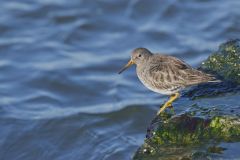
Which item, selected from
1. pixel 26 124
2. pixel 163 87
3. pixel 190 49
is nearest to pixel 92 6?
pixel 190 49

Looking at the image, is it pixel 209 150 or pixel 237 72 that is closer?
pixel 209 150

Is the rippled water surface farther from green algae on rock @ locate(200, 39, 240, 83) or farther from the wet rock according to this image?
green algae on rock @ locate(200, 39, 240, 83)

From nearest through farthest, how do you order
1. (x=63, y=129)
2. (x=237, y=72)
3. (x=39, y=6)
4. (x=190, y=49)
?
(x=237, y=72), (x=63, y=129), (x=190, y=49), (x=39, y=6)

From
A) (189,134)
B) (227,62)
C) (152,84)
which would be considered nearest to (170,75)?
(152,84)

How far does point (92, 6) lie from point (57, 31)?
5.04ft

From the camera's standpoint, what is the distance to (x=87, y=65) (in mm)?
12719

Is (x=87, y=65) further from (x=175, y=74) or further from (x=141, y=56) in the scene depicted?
(x=175, y=74)

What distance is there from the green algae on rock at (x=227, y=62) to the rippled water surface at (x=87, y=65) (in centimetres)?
48

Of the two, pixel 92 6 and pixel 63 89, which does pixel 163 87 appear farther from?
pixel 92 6

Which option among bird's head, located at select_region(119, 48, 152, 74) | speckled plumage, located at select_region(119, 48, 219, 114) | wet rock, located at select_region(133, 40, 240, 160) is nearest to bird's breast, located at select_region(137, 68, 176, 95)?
speckled plumage, located at select_region(119, 48, 219, 114)

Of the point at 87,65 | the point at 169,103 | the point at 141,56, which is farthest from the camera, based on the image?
the point at 87,65

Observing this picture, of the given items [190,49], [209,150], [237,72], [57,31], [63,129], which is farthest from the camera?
[57,31]

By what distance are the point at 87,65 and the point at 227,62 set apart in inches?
204

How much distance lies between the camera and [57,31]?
14250mm
